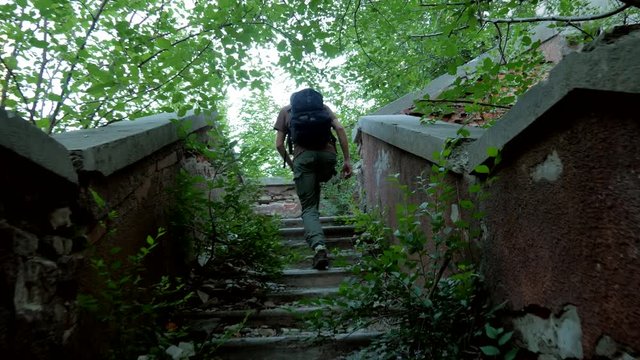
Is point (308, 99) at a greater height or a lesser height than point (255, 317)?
greater

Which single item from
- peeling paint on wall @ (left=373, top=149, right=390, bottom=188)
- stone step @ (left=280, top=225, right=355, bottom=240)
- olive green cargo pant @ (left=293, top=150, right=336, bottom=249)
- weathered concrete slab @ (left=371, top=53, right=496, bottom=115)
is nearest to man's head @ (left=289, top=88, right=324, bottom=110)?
olive green cargo pant @ (left=293, top=150, right=336, bottom=249)

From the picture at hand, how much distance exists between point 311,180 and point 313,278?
36.1 inches

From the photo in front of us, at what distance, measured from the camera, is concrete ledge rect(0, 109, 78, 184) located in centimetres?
132

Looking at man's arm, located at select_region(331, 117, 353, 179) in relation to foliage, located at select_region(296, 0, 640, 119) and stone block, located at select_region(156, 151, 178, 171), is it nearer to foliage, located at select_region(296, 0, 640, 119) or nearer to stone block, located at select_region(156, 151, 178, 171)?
foliage, located at select_region(296, 0, 640, 119)

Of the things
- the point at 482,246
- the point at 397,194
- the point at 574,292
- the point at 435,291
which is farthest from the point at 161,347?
the point at 397,194

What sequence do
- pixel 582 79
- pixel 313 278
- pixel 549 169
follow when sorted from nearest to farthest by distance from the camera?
pixel 582 79 < pixel 549 169 < pixel 313 278

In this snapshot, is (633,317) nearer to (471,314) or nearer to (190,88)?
(471,314)

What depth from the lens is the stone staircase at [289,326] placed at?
2.47 metres

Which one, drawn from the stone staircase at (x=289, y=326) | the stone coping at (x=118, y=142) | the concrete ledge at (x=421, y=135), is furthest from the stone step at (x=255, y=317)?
the concrete ledge at (x=421, y=135)

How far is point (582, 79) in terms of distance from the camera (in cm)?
113

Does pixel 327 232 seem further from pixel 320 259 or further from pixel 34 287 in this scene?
pixel 34 287

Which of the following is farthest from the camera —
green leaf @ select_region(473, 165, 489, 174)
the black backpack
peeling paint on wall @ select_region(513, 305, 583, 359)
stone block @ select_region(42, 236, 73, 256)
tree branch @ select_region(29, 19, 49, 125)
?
the black backpack

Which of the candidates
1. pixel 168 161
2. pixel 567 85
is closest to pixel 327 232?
Result: pixel 168 161

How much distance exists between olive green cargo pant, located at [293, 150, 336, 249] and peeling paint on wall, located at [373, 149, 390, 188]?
0.46 m
